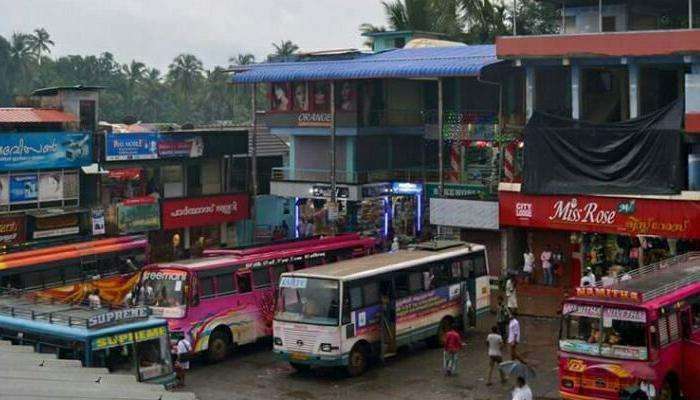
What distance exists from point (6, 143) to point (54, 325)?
19848mm

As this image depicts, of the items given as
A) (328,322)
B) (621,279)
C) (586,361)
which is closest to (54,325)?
(328,322)

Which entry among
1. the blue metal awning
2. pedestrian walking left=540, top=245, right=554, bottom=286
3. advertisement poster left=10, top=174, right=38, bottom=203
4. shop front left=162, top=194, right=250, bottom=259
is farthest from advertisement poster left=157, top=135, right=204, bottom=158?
pedestrian walking left=540, top=245, right=554, bottom=286

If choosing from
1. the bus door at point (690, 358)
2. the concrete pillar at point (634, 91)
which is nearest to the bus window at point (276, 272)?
the bus door at point (690, 358)

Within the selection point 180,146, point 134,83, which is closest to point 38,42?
point 134,83

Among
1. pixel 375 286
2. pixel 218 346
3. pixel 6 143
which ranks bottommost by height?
pixel 218 346

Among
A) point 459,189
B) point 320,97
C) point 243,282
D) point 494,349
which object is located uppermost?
point 320,97

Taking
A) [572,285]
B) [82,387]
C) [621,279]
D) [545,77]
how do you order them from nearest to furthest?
[82,387]
[621,279]
[572,285]
[545,77]

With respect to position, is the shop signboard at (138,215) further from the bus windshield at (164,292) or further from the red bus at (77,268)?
the bus windshield at (164,292)

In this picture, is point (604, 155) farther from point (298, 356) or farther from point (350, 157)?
point (350, 157)

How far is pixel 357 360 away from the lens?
24.3 m

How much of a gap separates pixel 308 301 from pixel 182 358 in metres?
3.44

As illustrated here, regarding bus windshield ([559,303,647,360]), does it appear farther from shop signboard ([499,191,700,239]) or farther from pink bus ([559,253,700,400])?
shop signboard ([499,191,700,239])

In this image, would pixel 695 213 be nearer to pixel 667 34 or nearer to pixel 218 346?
pixel 667 34

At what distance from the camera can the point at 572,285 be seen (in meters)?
33.2
